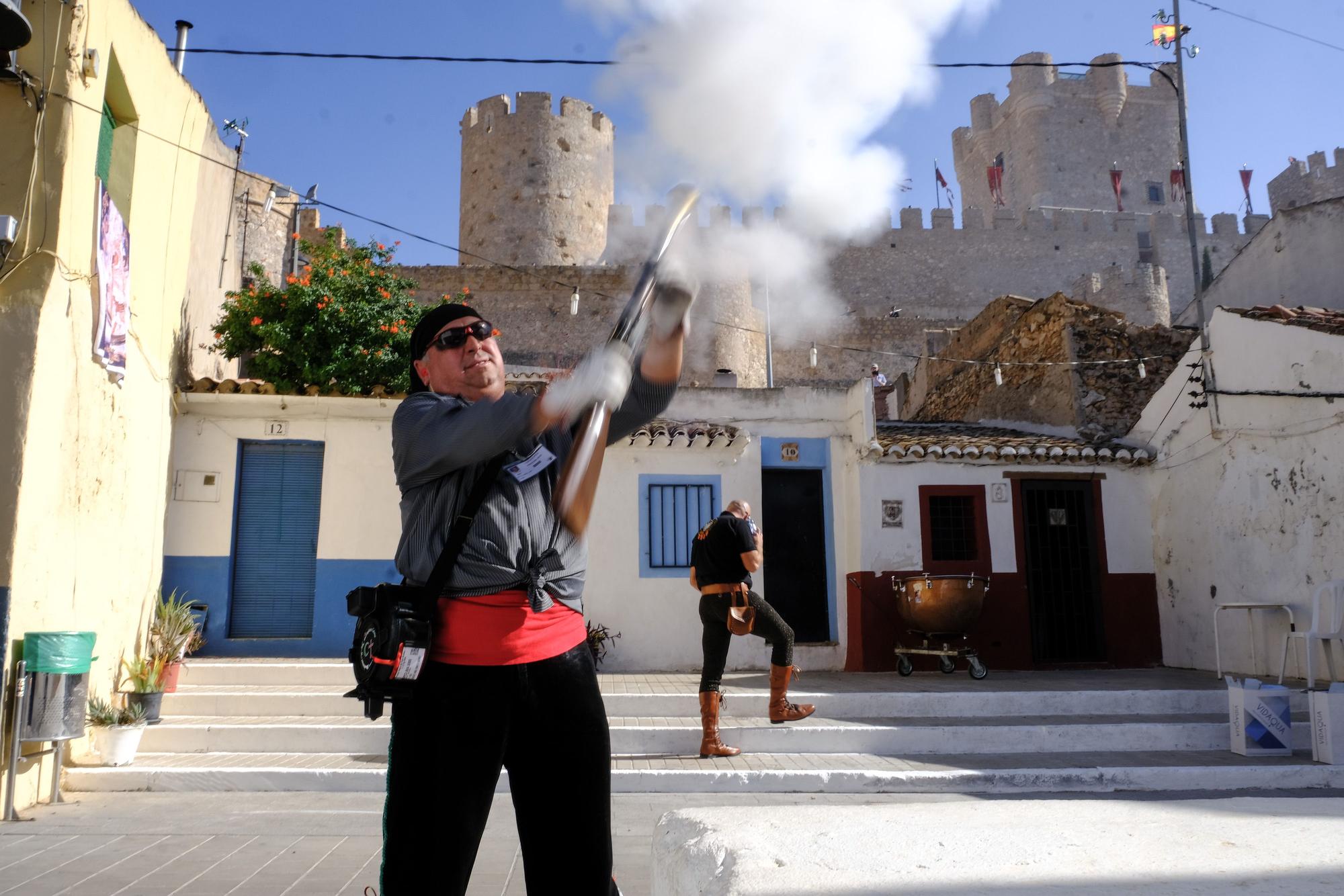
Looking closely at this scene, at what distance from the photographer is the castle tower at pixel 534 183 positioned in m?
32.7

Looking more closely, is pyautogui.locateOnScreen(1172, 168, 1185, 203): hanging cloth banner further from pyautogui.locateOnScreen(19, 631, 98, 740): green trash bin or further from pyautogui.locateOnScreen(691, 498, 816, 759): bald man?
pyautogui.locateOnScreen(19, 631, 98, 740): green trash bin

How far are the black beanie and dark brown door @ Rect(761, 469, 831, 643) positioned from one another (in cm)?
989

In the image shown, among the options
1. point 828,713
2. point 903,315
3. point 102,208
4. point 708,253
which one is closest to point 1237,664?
point 828,713

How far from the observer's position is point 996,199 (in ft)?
187

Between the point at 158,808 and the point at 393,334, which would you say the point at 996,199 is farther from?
the point at 158,808

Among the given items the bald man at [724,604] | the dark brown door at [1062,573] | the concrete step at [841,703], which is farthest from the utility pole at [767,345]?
the bald man at [724,604]

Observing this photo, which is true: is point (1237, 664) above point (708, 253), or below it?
below

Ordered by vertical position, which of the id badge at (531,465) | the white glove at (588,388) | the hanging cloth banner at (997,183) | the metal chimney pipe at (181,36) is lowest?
the id badge at (531,465)

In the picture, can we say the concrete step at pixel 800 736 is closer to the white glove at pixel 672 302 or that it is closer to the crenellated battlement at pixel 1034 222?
the white glove at pixel 672 302

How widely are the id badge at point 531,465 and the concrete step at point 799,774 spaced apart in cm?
459

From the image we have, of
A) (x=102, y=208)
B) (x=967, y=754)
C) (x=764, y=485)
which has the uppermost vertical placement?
(x=102, y=208)

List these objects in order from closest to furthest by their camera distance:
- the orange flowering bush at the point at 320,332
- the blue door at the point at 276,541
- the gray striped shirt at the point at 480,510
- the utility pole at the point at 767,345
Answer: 1. the gray striped shirt at the point at 480,510
2. the blue door at the point at 276,541
3. the orange flowering bush at the point at 320,332
4. the utility pole at the point at 767,345

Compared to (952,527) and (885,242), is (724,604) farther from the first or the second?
(885,242)

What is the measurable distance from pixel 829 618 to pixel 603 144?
86.1ft
